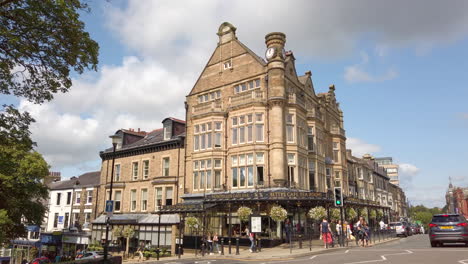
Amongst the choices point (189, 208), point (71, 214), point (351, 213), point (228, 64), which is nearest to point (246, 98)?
point (228, 64)

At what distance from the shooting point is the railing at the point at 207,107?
109 ft

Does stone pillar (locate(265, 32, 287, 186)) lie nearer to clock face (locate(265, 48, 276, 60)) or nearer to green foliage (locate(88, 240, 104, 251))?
clock face (locate(265, 48, 276, 60))

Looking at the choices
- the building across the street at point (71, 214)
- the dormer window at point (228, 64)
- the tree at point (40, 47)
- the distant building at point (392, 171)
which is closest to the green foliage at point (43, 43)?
the tree at point (40, 47)

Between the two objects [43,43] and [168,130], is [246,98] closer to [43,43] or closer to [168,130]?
[168,130]

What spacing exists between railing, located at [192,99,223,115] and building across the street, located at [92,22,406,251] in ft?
0.45

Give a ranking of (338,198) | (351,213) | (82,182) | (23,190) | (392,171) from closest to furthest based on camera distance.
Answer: (338,198) < (23,190) < (351,213) < (82,182) < (392,171)

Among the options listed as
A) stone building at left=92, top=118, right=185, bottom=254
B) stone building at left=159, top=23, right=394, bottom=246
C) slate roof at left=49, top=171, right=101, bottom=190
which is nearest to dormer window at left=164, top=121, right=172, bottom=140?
stone building at left=92, top=118, right=185, bottom=254

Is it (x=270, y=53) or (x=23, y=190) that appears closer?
(x=23, y=190)

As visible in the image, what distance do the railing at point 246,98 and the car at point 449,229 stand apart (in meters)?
16.5

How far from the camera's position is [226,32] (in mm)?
35344

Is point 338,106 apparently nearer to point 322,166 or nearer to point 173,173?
point 322,166

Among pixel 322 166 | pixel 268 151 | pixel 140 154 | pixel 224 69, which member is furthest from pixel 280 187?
pixel 140 154

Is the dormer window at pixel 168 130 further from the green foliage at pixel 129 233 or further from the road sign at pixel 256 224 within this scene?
the road sign at pixel 256 224

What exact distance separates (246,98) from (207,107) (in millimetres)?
4478
